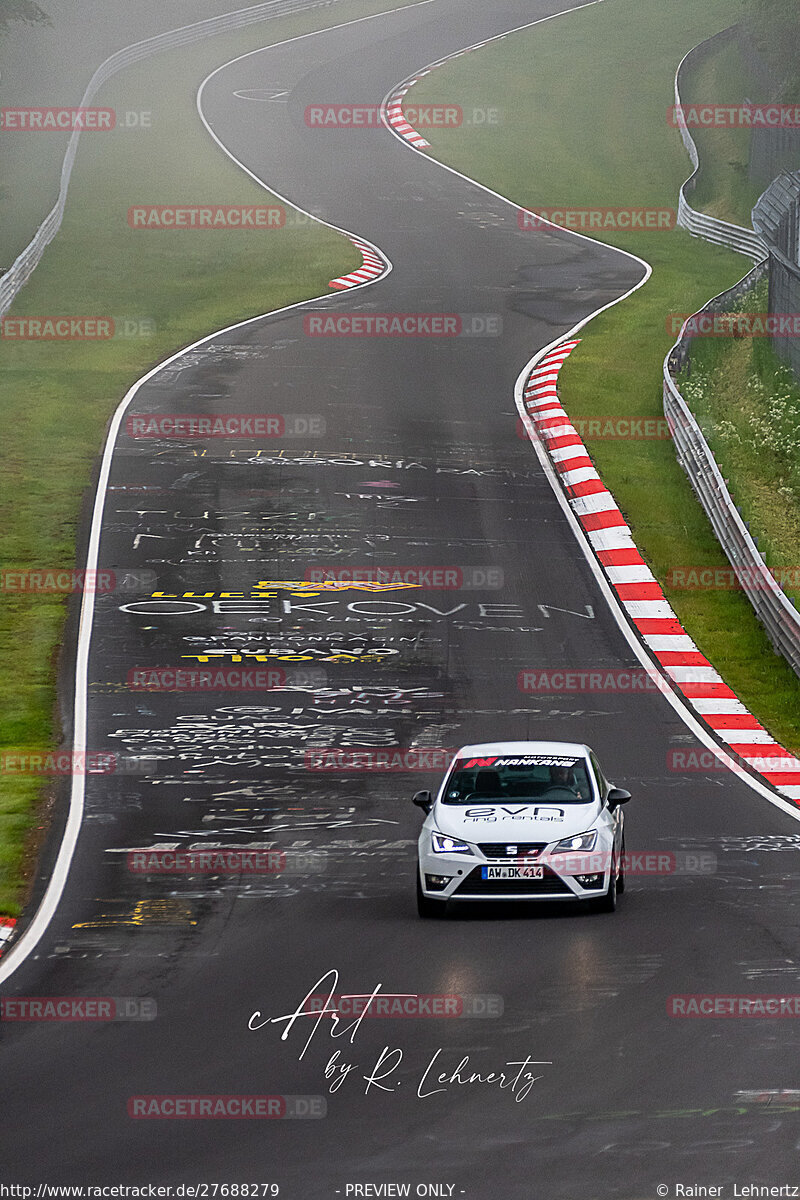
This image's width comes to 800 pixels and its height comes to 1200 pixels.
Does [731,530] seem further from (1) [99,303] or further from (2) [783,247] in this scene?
(1) [99,303]

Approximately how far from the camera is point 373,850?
16594 mm

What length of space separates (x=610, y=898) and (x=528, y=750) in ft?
6.12

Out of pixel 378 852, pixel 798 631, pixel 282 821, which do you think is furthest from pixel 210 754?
pixel 798 631

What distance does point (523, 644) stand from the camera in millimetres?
24422

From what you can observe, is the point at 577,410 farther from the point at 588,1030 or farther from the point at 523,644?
the point at 588,1030

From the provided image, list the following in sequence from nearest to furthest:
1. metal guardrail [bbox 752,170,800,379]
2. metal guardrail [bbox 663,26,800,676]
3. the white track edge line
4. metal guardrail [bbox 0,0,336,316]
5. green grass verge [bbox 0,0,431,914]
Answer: the white track edge line → green grass verge [bbox 0,0,431,914] → metal guardrail [bbox 663,26,800,676] → metal guardrail [bbox 752,170,800,379] → metal guardrail [bbox 0,0,336,316]

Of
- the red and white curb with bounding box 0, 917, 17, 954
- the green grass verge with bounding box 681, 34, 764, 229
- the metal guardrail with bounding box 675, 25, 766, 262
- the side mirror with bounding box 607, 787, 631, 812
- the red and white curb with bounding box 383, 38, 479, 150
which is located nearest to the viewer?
the red and white curb with bounding box 0, 917, 17, 954

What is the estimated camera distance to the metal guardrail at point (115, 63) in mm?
45719

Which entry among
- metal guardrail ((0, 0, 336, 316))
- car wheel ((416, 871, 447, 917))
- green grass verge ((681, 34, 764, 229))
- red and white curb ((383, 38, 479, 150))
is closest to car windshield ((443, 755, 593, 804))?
car wheel ((416, 871, 447, 917))

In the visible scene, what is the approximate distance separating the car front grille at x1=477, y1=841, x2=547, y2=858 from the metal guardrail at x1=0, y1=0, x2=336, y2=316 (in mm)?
31868

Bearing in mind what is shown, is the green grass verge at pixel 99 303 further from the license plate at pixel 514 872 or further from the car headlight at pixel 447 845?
the license plate at pixel 514 872

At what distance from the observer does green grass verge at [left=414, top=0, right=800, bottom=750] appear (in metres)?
27.1

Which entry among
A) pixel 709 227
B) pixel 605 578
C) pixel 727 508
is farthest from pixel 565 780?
pixel 709 227

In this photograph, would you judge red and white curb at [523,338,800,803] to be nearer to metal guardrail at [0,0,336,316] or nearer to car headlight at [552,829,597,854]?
car headlight at [552,829,597,854]
